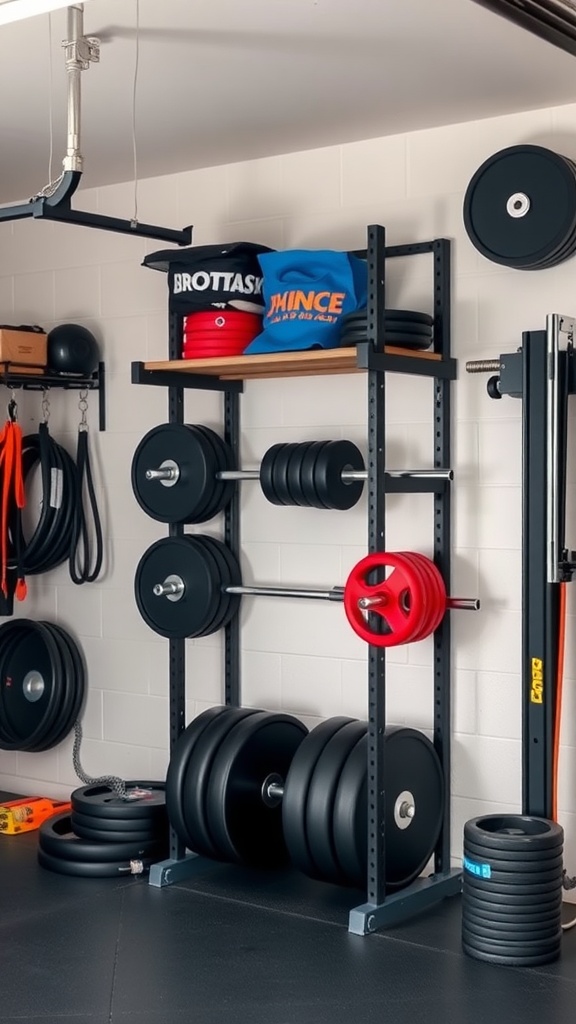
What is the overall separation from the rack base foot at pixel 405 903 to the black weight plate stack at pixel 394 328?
1.77 m

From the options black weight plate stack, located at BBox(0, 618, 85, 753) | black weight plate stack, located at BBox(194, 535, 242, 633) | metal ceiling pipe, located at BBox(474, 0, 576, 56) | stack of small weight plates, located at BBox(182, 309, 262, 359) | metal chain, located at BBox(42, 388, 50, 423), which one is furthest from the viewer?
metal chain, located at BBox(42, 388, 50, 423)

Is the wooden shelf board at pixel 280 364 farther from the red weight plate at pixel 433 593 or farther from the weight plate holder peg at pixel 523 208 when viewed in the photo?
the red weight plate at pixel 433 593

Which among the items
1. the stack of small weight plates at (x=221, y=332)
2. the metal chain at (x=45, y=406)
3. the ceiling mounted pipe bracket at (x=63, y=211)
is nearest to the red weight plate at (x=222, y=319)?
the stack of small weight plates at (x=221, y=332)

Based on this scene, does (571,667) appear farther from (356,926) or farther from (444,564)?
(356,926)

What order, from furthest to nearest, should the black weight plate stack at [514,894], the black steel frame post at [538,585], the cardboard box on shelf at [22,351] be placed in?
the cardboard box on shelf at [22,351] → the black steel frame post at [538,585] → the black weight plate stack at [514,894]

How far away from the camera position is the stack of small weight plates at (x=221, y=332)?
14.0ft

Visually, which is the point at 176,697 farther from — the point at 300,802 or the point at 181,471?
the point at 181,471

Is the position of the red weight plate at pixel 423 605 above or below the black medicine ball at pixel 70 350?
below

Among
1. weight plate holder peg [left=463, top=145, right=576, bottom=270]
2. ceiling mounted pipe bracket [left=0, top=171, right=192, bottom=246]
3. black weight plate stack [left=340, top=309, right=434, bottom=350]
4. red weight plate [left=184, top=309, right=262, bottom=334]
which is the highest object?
weight plate holder peg [left=463, top=145, right=576, bottom=270]

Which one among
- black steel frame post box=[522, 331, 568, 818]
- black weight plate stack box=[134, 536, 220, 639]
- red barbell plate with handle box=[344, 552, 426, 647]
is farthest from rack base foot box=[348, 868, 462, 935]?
black weight plate stack box=[134, 536, 220, 639]

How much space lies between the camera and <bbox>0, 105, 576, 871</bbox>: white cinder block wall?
13.7ft

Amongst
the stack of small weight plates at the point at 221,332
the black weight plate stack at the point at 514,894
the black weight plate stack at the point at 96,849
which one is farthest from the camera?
the black weight plate stack at the point at 96,849

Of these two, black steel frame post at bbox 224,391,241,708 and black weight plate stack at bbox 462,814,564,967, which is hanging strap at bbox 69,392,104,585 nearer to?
black steel frame post at bbox 224,391,241,708

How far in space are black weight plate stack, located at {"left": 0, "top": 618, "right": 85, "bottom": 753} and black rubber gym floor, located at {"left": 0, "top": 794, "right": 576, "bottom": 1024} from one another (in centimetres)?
93
